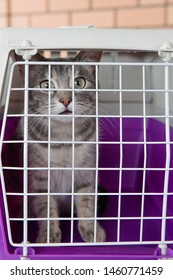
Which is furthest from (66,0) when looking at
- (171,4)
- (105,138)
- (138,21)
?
(105,138)

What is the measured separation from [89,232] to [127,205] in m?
0.29

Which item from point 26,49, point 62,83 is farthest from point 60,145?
point 26,49

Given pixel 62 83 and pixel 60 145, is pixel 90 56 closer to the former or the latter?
pixel 62 83

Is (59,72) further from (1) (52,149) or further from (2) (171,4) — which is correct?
(2) (171,4)

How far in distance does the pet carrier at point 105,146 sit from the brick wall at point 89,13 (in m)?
0.36

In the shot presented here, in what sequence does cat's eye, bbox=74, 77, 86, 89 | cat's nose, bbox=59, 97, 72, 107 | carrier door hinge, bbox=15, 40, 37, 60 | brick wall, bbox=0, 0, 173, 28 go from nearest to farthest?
carrier door hinge, bbox=15, 40, 37, 60, cat's nose, bbox=59, 97, 72, 107, cat's eye, bbox=74, 77, 86, 89, brick wall, bbox=0, 0, 173, 28

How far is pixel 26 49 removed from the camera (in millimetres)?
858

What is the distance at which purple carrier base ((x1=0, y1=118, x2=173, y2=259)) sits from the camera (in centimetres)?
91

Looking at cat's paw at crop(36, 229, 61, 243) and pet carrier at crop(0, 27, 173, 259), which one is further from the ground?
pet carrier at crop(0, 27, 173, 259)

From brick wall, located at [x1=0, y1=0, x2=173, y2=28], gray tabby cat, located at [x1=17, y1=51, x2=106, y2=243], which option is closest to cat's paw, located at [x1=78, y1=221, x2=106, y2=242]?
gray tabby cat, located at [x1=17, y1=51, x2=106, y2=243]

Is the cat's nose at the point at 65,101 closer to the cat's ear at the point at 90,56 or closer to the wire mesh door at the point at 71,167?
the wire mesh door at the point at 71,167

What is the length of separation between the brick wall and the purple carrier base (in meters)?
0.73

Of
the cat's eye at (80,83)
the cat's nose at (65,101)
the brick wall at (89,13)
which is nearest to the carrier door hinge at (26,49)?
the cat's nose at (65,101)

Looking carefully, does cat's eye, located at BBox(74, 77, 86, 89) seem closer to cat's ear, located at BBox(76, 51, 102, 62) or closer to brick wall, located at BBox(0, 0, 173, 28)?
cat's ear, located at BBox(76, 51, 102, 62)
